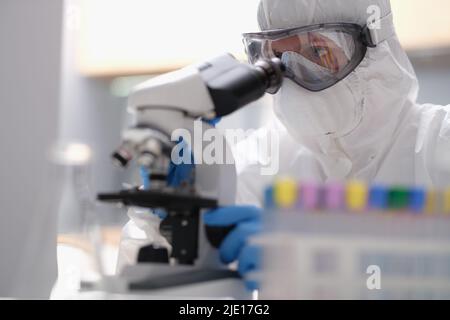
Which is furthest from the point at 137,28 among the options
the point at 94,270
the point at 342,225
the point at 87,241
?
the point at 342,225

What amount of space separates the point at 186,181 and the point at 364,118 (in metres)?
0.71

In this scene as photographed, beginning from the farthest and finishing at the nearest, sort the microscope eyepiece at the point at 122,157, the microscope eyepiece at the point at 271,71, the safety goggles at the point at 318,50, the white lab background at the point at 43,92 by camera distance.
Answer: the white lab background at the point at 43,92 → the safety goggles at the point at 318,50 → the microscope eyepiece at the point at 271,71 → the microscope eyepiece at the point at 122,157

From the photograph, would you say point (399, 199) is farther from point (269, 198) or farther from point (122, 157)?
point (122, 157)

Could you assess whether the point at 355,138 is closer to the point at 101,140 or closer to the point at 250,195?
the point at 250,195

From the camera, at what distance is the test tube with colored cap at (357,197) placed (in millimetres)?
740

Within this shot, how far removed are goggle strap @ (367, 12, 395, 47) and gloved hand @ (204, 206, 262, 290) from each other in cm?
70

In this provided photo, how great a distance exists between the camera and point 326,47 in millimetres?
1392

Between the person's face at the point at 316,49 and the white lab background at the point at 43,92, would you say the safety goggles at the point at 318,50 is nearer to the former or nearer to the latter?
the person's face at the point at 316,49

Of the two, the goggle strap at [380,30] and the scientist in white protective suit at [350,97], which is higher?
the goggle strap at [380,30]

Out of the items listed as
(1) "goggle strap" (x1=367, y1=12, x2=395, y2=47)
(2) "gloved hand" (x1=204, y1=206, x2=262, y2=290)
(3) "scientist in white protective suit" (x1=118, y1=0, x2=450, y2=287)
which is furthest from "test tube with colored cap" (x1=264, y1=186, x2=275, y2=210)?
(1) "goggle strap" (x1=367, y1=12, x2=395, y2=47)

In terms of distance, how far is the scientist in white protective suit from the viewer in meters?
1.40

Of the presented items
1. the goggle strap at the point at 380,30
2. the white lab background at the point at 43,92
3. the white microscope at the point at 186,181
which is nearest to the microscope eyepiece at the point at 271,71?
the white microscope at the point at 186,181

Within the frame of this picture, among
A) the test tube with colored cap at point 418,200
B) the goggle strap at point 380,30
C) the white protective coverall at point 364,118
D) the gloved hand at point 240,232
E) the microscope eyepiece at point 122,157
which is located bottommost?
the gloved hand at point 240,232

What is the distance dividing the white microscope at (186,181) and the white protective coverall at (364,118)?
47 cm
